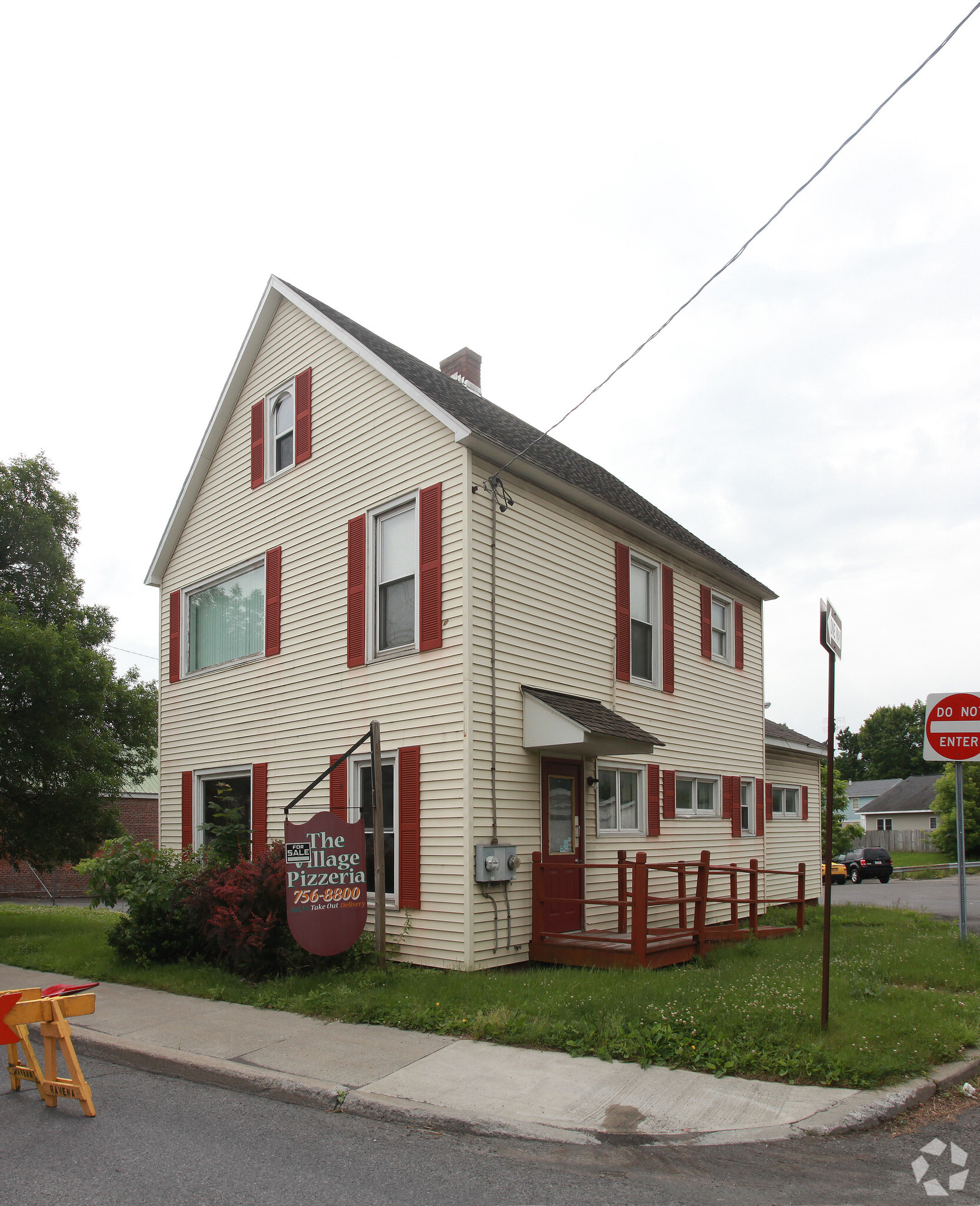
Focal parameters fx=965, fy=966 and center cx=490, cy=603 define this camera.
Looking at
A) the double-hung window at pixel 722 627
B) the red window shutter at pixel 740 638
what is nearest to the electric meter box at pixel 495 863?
the double-hung window at pixel 722 627

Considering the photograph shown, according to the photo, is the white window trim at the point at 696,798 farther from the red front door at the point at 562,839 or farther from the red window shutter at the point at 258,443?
the red window shutter at the point at 258,443

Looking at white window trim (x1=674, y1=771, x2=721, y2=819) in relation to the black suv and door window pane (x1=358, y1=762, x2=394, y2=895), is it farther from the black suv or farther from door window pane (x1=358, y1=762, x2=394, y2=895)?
the black suv

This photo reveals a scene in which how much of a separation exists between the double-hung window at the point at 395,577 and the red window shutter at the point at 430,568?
25cm

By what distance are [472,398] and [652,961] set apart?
28.0ft

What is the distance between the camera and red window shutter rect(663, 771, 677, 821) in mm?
14180

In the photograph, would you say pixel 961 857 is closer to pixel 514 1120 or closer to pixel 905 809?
pixel 514 1120

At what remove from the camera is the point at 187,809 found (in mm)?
15133

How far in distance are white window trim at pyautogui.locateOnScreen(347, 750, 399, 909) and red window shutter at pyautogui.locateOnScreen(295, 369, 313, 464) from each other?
439cm

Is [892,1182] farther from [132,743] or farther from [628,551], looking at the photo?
[132,743]

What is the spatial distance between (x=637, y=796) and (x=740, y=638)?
4.76 m

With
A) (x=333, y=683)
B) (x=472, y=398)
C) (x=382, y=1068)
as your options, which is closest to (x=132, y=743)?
(x=333, y=683)

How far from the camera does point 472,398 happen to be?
48.2 feet

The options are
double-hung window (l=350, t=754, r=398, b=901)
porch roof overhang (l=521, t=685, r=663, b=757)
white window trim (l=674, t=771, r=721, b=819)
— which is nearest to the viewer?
porch roof overhang (l=521, t=685, r=663, b=757)

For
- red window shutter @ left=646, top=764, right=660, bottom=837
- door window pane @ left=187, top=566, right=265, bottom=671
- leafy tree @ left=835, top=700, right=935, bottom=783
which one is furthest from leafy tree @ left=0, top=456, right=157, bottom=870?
leafy tree @ left=835, top=700, right=935, bottom=783
